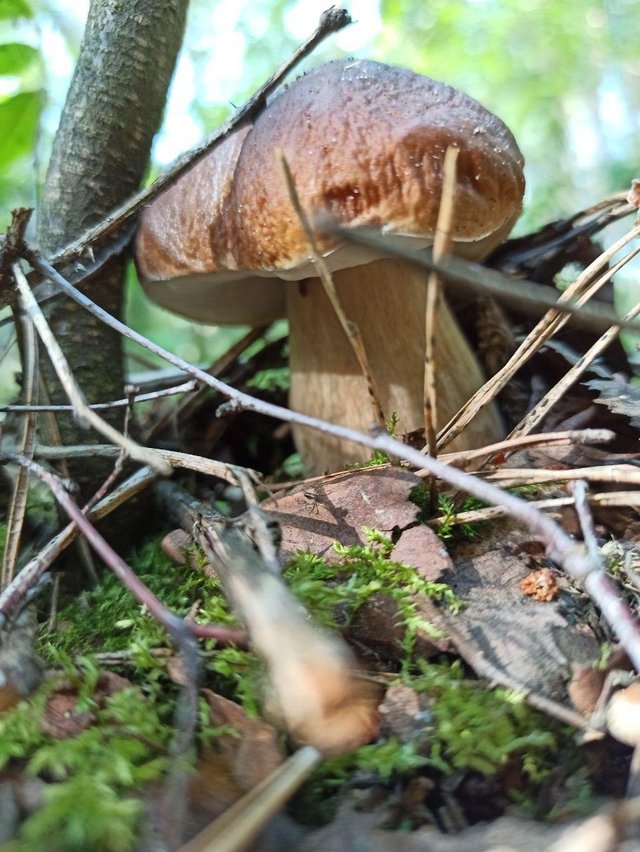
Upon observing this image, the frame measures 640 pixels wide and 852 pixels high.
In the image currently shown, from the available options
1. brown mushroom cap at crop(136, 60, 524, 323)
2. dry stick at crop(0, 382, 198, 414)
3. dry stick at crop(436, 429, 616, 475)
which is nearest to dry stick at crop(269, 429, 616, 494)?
dry stick at crop(436, 429, 616, 475)

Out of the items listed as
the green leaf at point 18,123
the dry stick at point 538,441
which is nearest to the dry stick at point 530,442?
the dry stick at point 538,441

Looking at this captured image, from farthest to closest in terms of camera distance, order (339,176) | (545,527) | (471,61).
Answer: (471,61)
(339,176)
(545,527)

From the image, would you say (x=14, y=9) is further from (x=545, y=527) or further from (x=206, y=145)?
(x=545, y=527)

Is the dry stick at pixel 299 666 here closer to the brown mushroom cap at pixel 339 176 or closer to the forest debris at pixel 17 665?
the forest debris at pixel 17 665

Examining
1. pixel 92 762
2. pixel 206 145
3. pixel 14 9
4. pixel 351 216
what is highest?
pixel 14 9

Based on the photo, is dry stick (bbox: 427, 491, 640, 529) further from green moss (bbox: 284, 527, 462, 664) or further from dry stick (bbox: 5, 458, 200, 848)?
dry stick (bbox: 5, 458, 200, 848)

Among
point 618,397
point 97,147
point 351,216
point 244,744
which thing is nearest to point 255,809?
point 244,744
